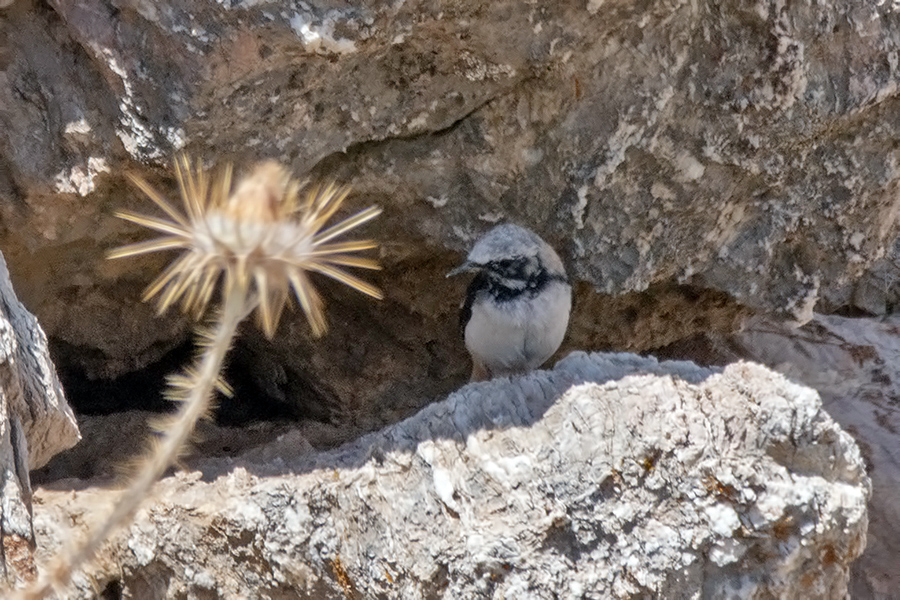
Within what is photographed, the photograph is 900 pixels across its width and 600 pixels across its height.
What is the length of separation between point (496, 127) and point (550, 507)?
1.81 m

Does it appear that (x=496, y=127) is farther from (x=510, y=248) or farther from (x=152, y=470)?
(x=152, y=470)

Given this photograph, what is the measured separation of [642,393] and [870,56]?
1842mm

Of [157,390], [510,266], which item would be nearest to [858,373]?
[510,266]

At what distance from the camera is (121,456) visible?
451 centimetres

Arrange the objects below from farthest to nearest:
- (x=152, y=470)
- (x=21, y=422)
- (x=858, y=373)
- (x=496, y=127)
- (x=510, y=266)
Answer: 1. (x=858, y=373)
2. (x=510, y=266)
3. (x=496, y=127)
4. (x=21, y=422)
5. (x=152, y=470)

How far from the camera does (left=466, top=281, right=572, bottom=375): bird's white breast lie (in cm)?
443

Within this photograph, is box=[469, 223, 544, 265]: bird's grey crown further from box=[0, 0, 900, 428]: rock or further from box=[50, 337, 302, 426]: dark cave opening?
box=[50, 337, 302, 426]: dark cave opening

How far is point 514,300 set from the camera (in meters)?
4.51

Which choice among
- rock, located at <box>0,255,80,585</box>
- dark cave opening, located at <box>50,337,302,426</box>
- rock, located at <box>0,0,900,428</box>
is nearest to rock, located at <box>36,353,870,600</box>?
rock, located at <box>0,255,80,585</box>

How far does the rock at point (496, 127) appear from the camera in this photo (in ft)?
11.9

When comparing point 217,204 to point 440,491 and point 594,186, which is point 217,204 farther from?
point 594,186

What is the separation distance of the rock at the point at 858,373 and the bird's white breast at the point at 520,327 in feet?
4.61

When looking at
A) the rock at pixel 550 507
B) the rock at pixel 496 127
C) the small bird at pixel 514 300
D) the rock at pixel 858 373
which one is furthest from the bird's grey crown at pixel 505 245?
the rock at pixel 858 373

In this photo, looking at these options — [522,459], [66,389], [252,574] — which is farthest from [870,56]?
[66,389]
